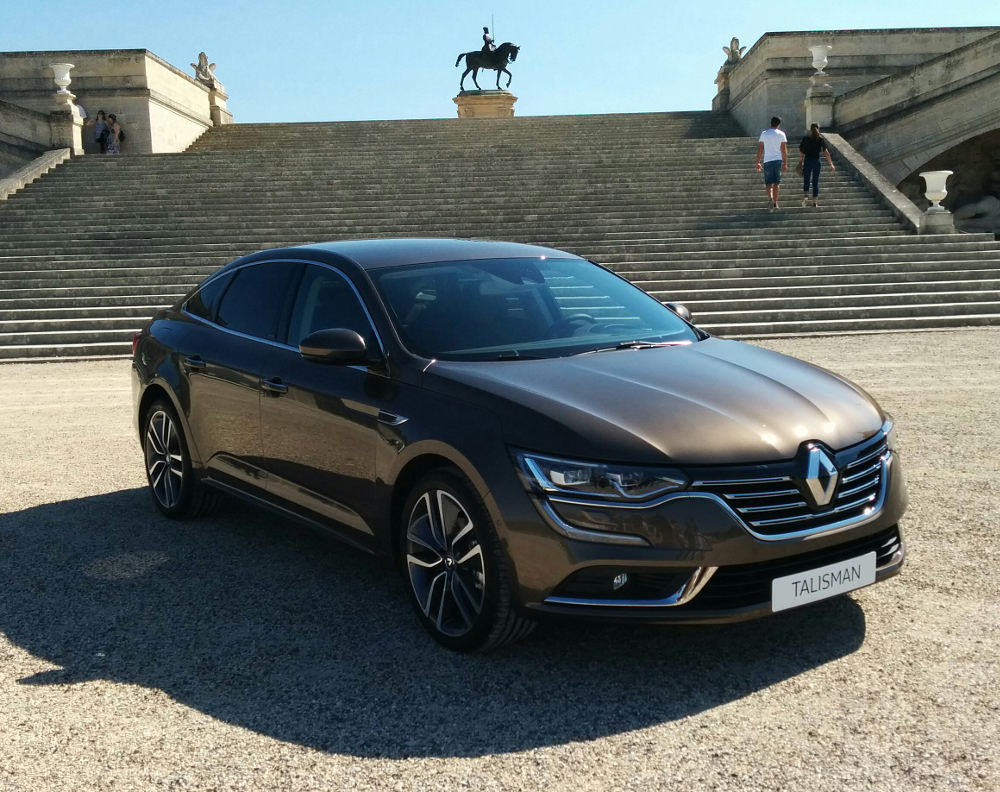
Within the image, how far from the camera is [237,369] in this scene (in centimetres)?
537

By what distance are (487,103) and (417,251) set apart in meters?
41.0

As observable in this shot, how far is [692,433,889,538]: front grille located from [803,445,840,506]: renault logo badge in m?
0.03

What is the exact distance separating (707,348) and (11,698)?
9.97ft

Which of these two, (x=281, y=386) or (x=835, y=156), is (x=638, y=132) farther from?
(x=281, y=386)

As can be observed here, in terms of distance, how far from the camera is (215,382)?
5.57m

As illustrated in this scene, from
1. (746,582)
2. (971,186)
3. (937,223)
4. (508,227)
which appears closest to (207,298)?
(746,582)

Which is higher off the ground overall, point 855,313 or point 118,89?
point 118,89

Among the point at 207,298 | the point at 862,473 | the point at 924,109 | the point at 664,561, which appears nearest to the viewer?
the point at 664,561

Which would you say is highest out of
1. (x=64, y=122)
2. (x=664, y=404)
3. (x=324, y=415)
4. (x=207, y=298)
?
(x=64, y=122)

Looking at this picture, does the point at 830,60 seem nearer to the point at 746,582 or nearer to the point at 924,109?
the point at 924,109

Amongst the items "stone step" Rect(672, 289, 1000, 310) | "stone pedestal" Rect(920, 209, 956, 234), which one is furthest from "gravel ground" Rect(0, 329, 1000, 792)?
"stone pedestal" Rect(920, 209, 956, 234)

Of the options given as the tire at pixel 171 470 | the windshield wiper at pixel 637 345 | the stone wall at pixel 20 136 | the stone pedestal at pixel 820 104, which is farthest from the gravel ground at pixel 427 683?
the stone wall at pixel 20 136

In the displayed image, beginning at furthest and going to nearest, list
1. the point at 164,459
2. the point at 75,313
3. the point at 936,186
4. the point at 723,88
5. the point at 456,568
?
the point at 723,88 → the point at 936,186 → the point at 75,313 → the point at 164,459 → the point at 456,568

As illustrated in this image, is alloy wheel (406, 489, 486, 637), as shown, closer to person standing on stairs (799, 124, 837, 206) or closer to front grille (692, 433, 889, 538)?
front grille (692, 433, 889, 538)
